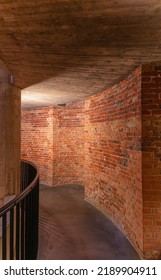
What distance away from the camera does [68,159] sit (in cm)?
773

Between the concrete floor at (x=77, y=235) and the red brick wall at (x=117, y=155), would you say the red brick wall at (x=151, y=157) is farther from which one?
the concrete floor at (x=77, y=235)

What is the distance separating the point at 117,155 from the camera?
4.01m

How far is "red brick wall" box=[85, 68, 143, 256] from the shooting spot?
3137 millimetres

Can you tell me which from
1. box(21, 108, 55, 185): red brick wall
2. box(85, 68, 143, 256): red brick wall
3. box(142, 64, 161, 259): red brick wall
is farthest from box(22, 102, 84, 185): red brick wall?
box(142, 64, 161, 259): red brick wall

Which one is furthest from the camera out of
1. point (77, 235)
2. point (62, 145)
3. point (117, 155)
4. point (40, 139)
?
point (40, 139)

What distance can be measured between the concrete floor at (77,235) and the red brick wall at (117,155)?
216 mm

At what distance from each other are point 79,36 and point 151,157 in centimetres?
182

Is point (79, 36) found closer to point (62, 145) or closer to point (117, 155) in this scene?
point (117, 155)

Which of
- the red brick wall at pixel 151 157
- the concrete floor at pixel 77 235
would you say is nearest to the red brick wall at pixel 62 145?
the concrete floor at pixel 77 235

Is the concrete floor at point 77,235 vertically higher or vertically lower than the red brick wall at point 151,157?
lower

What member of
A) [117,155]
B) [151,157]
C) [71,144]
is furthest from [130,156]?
[71,144]

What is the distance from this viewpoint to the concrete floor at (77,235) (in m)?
3.02

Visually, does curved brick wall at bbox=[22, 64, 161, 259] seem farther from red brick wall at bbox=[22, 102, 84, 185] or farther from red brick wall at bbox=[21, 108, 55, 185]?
red brick wall at bbox=[21, 108, 55, 185]

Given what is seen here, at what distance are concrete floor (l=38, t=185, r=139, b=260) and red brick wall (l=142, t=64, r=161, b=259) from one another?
395 mm
